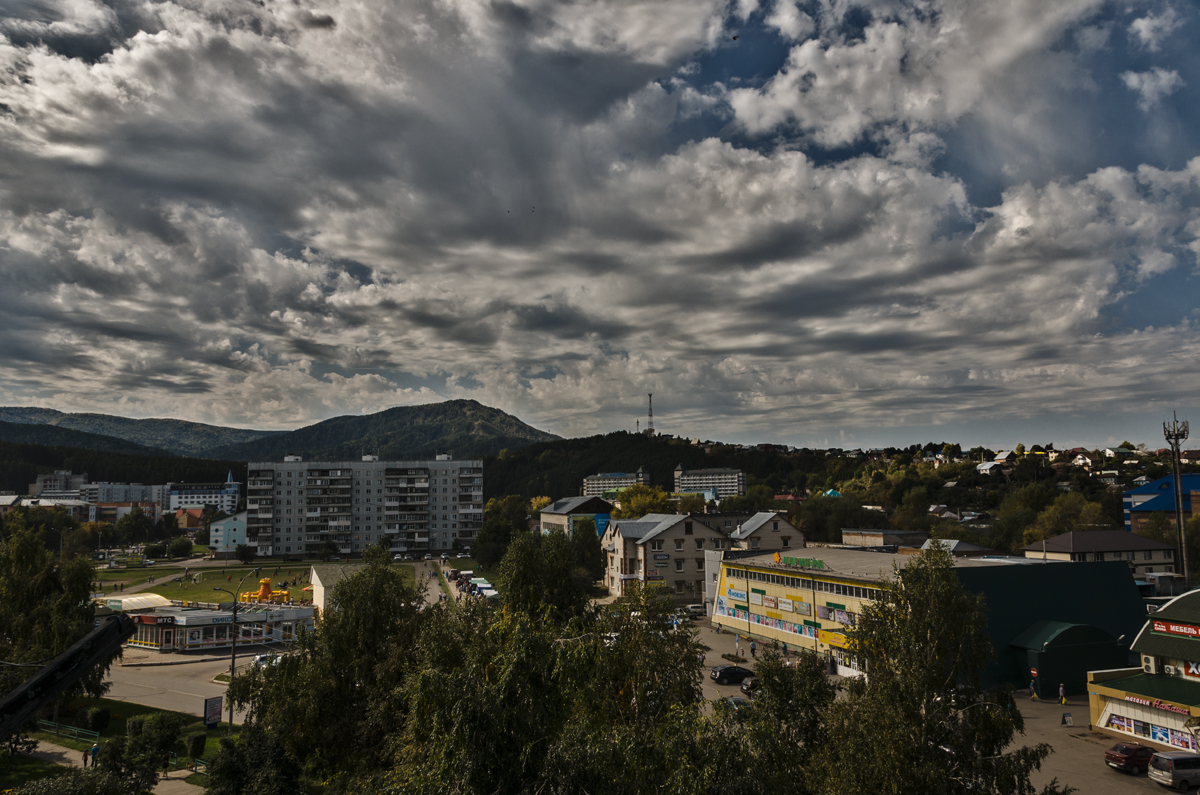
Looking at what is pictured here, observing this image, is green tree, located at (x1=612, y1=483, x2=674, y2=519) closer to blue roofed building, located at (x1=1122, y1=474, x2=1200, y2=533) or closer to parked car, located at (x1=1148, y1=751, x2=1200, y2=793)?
blue roofed building, located at (x1=1122, y1=474, x2=1200, y2=533)

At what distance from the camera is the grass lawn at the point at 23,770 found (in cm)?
2737

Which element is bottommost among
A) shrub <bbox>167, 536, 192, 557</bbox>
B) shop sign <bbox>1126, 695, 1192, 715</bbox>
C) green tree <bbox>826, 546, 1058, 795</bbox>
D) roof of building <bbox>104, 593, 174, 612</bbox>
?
shrub <bbox>167, 536, 192, 557</bbox>

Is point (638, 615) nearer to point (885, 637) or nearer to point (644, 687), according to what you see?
point (644, 687)

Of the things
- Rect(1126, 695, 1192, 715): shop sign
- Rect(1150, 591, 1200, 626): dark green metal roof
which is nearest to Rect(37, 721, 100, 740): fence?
Rect(1126, 695, 1192, 715): shop sign

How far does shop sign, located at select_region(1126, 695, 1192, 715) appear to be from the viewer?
29594 mm

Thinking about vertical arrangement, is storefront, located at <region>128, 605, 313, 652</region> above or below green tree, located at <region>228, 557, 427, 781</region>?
below

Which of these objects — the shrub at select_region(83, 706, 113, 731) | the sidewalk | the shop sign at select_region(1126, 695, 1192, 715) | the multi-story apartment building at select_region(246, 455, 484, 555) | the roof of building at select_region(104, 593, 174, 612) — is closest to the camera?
the sidewalk

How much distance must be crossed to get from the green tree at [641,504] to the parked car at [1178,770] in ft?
289

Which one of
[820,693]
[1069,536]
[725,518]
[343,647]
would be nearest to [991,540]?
[1069,536]

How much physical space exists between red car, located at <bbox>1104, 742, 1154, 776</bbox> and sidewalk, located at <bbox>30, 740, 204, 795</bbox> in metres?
39.3

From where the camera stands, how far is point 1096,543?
67500mm

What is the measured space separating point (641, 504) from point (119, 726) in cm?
8884

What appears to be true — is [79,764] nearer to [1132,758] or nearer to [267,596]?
[267,596]

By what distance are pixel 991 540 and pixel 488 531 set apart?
73.6m
